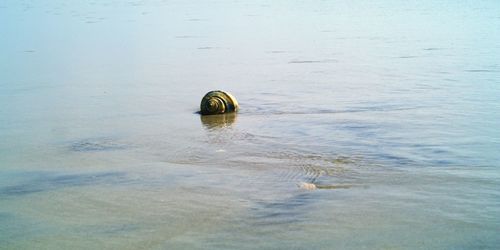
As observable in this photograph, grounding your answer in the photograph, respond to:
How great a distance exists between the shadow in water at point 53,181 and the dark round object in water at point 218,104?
7.96 feet

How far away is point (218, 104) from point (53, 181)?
2.73m

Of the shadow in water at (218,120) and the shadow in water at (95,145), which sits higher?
the shadow in water at (218,120)

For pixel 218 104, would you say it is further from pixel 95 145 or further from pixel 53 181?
pixel 53 181

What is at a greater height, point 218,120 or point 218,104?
point 218,104

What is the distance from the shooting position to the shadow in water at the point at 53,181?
480cm

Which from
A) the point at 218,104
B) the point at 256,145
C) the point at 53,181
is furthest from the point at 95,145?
the point at 218,104

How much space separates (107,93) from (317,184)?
4.64 meters

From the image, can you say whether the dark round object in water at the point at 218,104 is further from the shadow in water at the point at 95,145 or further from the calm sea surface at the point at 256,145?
the shadow in water at the point at 95,145

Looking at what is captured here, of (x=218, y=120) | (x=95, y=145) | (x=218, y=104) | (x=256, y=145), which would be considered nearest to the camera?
(x=256, y=145)

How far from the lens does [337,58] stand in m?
11.2

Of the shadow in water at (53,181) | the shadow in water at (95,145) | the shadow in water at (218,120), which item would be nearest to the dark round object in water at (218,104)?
the shadow in water at (218,120)

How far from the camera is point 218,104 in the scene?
7.44 metres

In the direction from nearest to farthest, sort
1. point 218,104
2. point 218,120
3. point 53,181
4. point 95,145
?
1. point 53,181
2. point 95,145
3. point 218,120
4. point 218,104

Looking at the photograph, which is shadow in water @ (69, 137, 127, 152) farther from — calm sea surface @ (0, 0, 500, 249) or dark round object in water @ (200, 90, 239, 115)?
dark round object in water @ (200, 90, 239, 115)
